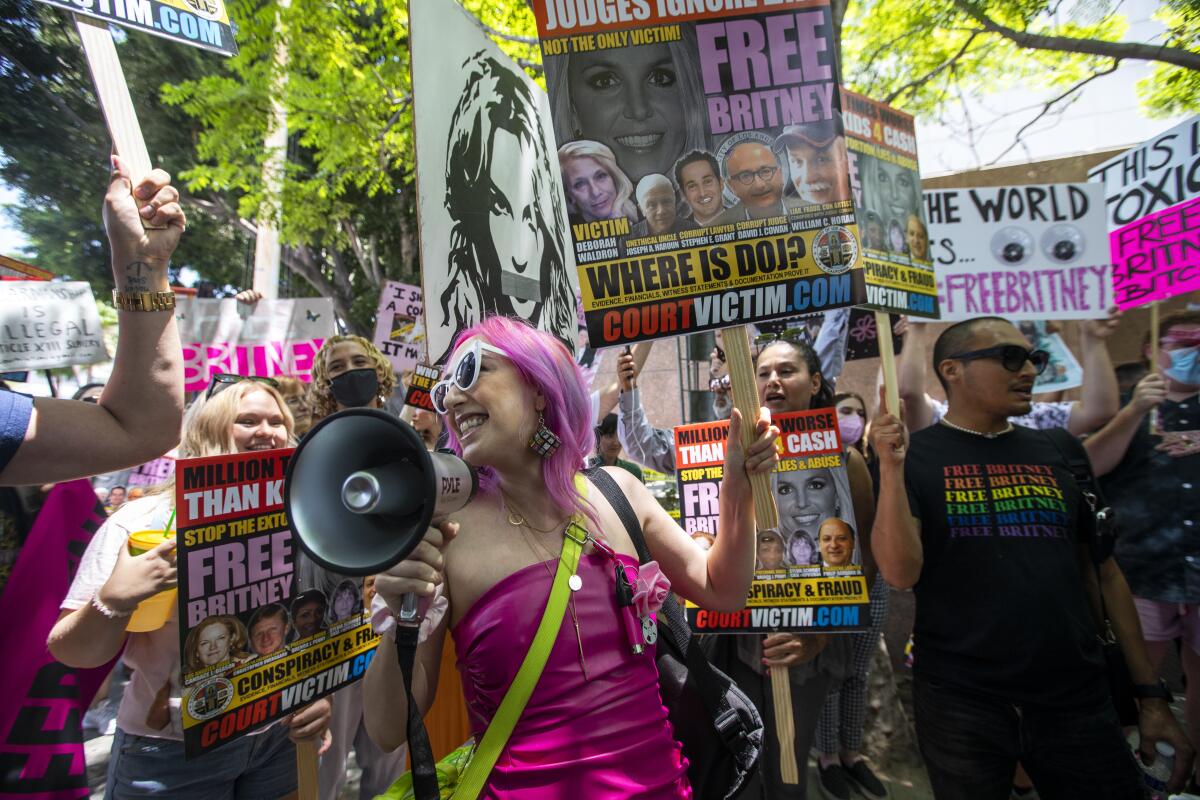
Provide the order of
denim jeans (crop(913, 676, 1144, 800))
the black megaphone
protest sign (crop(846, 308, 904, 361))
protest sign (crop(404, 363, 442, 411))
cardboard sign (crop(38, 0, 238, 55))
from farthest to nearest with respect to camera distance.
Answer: protest sign (crop(846, 308, 904, 361)), protest sign (crop(404, 363, 442, 411)), denim jeans (crop(913, 676, 1144, 800)), cardboard sign (crop(38, 0, 238, 55)), the black megaphone

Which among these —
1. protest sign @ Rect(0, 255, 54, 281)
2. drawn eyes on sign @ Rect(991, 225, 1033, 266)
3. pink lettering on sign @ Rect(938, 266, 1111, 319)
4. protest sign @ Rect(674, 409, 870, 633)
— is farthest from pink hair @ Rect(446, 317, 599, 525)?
drawn eyes on sign @ Rect(991, 225, 1033, 266)

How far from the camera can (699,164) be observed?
7.59ft

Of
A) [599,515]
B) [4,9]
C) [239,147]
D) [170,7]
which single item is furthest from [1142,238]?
[4,9]

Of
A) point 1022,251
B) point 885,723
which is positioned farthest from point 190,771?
point 1022,251

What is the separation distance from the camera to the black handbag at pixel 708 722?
6.05 feet

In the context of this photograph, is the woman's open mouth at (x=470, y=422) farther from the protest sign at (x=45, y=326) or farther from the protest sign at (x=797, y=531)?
the protest sign at (x=45, y=326)

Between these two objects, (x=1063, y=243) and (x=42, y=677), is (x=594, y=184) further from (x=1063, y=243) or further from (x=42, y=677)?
(x=1063, y=243)

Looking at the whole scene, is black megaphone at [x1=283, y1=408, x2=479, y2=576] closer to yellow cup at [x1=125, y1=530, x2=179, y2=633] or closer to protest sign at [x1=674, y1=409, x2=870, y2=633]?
yellow cup at [x1=125, y1=530, x2=179, y2=633]

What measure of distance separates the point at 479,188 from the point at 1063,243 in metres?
2.90

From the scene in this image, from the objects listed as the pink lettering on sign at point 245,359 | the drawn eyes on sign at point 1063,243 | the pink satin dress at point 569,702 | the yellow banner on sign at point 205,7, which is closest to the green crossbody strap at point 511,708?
the pink satin dress at point 569,702

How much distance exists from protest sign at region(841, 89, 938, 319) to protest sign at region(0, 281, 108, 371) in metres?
3.93

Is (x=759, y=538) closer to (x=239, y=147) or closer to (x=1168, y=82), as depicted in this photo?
(x=1168, y=82)

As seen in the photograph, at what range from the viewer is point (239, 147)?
844 cm

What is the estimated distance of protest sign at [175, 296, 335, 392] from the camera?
5.90 m
